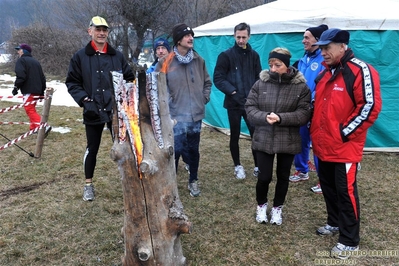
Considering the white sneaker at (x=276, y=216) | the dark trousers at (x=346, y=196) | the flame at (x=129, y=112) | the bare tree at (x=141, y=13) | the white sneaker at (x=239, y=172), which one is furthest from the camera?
the bare tree at (x=141, y=13)

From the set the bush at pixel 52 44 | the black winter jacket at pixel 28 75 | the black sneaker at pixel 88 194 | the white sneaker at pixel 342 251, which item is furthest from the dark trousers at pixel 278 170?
the bush at pixel 52 44

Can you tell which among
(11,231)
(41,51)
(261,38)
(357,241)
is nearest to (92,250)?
(11,231)

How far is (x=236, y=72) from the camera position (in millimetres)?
4133

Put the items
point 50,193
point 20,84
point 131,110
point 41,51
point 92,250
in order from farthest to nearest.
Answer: point 41,51 → point 20,84 → point 50,193 → point 92,250 → point 131,110

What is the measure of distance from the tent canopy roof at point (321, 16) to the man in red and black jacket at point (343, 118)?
2.92 meters

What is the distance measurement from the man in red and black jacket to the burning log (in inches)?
50.3

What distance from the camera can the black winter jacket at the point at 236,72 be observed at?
409cm

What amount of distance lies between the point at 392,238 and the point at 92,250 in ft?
8.87

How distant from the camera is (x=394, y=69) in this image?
5312 mm

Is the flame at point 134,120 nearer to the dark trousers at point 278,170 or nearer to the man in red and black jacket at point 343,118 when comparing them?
the dark trousers at point 278,170

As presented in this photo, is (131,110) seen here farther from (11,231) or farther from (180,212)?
(11,231)

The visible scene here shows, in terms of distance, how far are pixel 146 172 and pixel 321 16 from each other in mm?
4325

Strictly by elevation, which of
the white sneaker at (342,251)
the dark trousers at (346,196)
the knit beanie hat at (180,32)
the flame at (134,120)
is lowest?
the white sneaker at (342,251)

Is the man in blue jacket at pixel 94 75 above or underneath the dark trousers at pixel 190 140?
above
